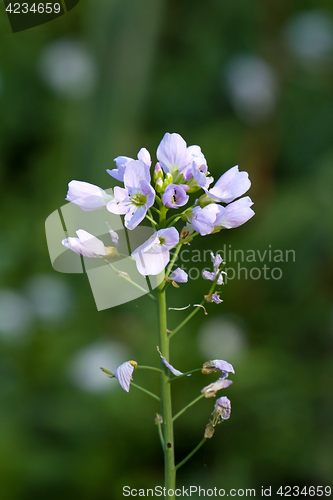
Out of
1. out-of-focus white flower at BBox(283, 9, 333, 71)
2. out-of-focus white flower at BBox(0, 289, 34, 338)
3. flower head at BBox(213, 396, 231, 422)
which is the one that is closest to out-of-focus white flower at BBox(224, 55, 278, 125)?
out-of-focus white flower at BBox(283, 9, 333, 71)

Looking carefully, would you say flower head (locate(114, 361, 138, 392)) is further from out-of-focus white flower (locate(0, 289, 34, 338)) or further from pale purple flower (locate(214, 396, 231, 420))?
out-of-focus white flower (locate(0, 289, 34, 338))

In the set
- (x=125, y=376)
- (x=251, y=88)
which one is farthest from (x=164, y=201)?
(x=251, y=88)

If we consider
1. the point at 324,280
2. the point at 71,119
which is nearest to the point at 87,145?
the point at 71,119

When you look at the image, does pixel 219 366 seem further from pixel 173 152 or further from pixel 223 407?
pixel 173 152

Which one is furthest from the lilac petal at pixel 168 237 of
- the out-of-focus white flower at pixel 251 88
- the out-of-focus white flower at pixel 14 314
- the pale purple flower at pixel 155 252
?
the out-of-focus white flower at pixel 251 88

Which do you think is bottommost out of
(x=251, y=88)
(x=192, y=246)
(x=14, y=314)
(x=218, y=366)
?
(x=14, y=314)

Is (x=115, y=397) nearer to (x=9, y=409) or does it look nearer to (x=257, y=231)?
(x=9, y=409)

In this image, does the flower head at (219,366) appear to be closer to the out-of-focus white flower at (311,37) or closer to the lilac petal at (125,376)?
the lilac petal at (125,376)
